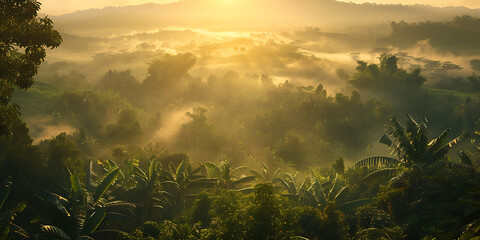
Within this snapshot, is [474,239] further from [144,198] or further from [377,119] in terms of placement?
[377,119]

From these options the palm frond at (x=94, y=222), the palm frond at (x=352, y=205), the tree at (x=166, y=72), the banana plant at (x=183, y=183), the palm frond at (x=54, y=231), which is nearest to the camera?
the palm frond at (x=54, y=231)

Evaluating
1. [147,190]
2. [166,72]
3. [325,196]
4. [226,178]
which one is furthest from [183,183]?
[166,72]

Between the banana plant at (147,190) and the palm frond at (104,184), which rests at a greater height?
the palm frond at (104,184)

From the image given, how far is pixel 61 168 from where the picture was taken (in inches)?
1404

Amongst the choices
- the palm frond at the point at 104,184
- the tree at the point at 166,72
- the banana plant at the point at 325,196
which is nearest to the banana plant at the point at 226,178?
the banana plant at the point at 325,196

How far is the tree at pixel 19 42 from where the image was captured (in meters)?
15.9

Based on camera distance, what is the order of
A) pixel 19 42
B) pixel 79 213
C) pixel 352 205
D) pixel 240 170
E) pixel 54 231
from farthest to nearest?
pixel 240 170 → pixel 352 205 → pixel 79 213 → pixel 54 231 → pixel 19 42

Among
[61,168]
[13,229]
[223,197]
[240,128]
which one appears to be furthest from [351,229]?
[240,128]

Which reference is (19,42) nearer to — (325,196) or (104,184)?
(104,184)

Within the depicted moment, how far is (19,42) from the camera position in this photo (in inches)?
657

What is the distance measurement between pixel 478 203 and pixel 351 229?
20.9 metres

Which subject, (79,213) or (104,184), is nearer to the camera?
(79,213)

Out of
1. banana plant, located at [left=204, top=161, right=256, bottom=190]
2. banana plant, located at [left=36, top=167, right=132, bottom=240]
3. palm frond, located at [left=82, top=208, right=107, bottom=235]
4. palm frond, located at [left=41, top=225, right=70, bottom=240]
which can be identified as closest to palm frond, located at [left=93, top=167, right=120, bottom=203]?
banana plant, located at [left=36, top=167, right=132, bottom=240]

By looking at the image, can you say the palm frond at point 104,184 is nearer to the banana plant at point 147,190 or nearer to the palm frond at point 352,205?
the banana plant at point 147,190
